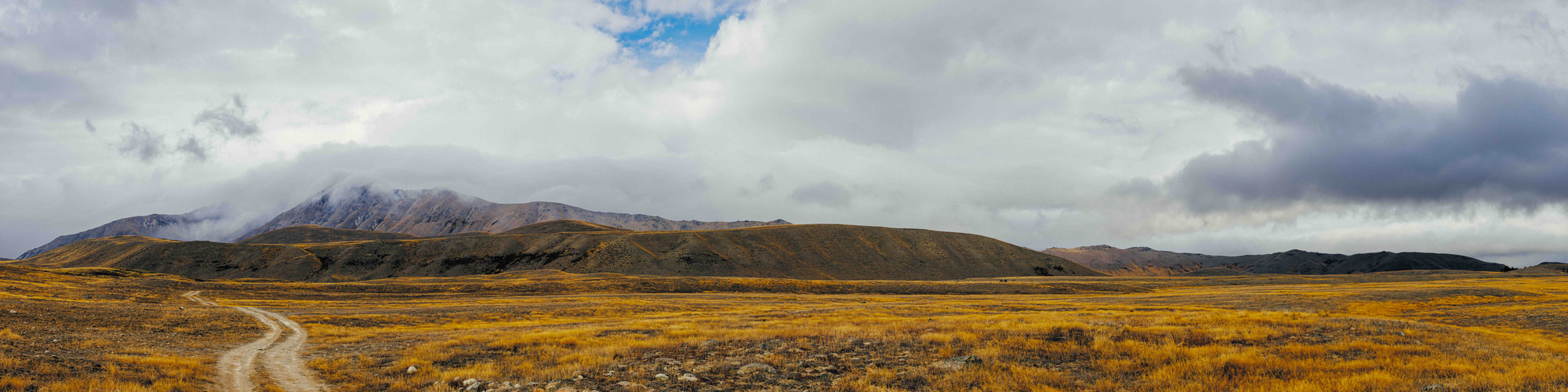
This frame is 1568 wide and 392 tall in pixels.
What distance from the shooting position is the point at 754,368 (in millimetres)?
15109

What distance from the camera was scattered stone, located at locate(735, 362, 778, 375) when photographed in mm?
14828

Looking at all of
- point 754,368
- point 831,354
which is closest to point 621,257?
point 831,354

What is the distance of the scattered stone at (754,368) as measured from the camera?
48.6ft

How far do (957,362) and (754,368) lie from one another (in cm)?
472

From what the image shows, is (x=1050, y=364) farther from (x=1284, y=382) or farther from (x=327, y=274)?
(x=327, y=274)

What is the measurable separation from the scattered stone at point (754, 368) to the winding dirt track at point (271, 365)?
31.4ft

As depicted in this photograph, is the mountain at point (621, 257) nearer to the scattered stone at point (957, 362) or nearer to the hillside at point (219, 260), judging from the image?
the hillside at point (219, 260)

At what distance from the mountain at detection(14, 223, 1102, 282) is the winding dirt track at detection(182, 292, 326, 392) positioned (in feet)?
376

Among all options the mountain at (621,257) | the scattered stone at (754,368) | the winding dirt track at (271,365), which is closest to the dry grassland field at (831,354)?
the scattered stone at (754,368)

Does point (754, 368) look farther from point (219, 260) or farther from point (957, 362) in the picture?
point (219, 260)

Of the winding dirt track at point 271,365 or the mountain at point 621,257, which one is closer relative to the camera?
the winding dirt track at point 271,365

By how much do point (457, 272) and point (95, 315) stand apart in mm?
130390

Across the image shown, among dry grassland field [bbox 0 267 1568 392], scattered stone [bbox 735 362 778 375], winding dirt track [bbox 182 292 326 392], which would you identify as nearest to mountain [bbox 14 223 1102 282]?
winding dirt track [bbox 182 292 326 392]

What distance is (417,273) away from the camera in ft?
495
